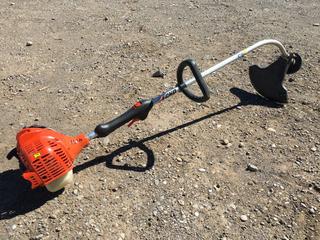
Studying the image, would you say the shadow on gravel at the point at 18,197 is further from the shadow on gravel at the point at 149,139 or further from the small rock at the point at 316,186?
the small rock at the point at 316,186

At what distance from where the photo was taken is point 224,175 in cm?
326

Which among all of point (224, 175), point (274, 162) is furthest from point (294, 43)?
point (224, 175)

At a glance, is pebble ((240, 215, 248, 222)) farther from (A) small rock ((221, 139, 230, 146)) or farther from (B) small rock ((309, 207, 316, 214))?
(A) small rock ((221, 139, 230, 146))

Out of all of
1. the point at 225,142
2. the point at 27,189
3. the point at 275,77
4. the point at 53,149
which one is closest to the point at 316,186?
the point at 225,142

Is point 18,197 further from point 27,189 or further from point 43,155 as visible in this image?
point 43,155

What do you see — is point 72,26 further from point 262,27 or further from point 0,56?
point 262,27

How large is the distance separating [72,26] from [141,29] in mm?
996

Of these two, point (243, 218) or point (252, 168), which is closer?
point (243, 218)

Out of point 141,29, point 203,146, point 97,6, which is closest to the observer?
point 203,146

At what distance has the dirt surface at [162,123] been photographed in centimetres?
292

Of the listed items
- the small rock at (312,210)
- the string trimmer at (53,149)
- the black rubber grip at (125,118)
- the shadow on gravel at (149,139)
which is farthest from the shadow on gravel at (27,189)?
the small rock at (312,210)

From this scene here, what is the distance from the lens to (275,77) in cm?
401

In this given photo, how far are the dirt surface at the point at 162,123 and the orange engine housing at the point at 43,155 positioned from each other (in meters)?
0.37

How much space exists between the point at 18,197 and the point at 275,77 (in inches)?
103
